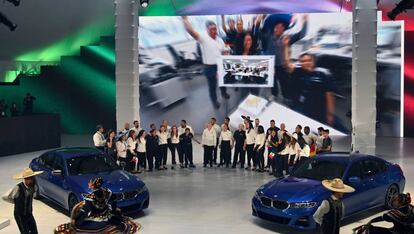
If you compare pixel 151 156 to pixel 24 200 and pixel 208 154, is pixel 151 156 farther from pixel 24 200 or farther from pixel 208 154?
pixel 24 200

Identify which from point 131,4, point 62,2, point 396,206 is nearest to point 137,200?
point 396,206

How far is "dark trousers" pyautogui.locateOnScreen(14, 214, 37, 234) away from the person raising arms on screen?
59.0ft

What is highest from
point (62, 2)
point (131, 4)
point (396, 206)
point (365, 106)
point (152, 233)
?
point (62, 2)

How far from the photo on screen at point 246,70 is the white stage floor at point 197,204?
299 inches

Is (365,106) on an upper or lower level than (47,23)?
lower

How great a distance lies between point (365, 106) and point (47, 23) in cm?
1779

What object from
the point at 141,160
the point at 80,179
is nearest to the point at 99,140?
the point at 141,160

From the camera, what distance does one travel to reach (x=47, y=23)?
2741 centimetres

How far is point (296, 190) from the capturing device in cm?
975

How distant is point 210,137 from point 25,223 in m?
8.75

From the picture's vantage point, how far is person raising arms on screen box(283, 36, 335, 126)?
24.6 metres

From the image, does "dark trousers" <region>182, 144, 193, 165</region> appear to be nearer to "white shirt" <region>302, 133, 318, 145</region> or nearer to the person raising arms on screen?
"white shirt" <region>302, 133, 318, 145</region>

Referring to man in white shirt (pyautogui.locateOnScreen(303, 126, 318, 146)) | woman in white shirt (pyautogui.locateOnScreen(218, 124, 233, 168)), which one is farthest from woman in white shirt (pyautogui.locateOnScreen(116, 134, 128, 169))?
man in white shirt (pyautogui.locateOnScreen(303, 126, 318, 146))

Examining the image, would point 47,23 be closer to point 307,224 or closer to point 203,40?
point 203,40
